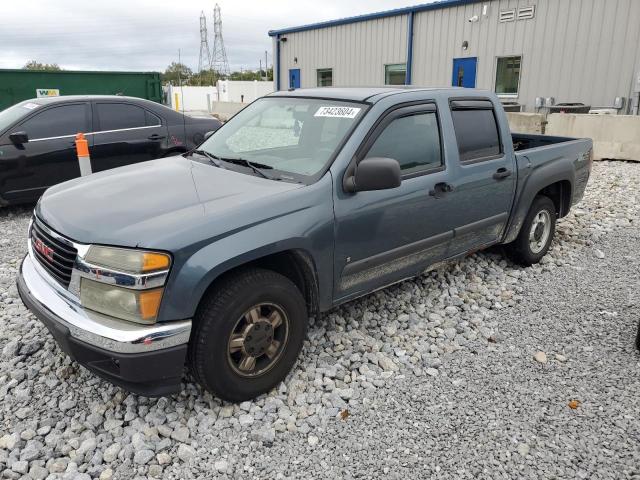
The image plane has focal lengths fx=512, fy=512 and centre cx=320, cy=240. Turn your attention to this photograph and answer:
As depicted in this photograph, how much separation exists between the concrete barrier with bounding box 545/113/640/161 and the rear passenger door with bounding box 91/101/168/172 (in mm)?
7279

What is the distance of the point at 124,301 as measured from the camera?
2504 millimetres

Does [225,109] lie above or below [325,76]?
below

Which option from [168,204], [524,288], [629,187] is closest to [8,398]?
[168,204]

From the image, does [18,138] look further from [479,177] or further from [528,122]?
[528,122]

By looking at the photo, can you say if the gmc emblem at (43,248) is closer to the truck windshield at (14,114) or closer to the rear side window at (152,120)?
the truck windshield at (14,114)

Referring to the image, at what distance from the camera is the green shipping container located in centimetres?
1341

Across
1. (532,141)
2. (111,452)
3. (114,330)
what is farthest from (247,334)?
(532,141)

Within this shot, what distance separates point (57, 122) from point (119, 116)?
2.71 ft

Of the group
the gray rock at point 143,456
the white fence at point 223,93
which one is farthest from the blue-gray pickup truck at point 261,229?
the white fence at point 223,93

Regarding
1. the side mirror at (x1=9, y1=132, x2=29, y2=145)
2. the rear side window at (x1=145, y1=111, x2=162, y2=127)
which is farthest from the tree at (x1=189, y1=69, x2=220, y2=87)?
the side mirror at (x1=9, y1=132, x2=29, y2=145)

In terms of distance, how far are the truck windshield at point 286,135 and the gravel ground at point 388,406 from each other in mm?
1313

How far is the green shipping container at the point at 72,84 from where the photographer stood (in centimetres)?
1341

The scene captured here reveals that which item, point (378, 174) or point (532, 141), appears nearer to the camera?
point (378, 174)

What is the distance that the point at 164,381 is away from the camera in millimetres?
2621
